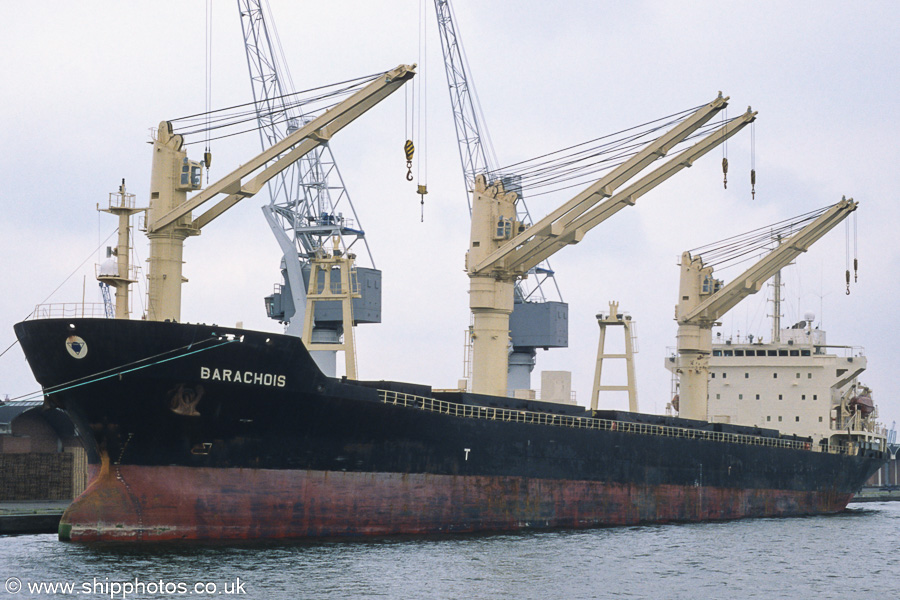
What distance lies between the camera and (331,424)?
2469cm

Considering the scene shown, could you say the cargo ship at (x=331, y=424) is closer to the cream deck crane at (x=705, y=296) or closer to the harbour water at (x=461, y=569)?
the harbour water at (x=461, y=569)

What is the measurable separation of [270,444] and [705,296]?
888 inches

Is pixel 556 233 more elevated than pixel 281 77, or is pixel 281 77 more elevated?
pixel 281 77

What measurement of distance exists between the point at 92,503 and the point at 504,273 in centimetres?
1513

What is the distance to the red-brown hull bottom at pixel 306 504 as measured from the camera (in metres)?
22.9

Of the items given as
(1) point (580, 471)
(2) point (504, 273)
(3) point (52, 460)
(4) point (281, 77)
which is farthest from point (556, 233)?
(4) point (281, 77)

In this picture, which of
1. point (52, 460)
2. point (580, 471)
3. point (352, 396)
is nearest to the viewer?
point (352, 396)

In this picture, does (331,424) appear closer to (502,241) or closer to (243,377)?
(243,377)

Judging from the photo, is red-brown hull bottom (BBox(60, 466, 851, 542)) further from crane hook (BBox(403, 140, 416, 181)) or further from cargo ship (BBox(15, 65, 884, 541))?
crane hook (BBox(403, 140, 416, 181))

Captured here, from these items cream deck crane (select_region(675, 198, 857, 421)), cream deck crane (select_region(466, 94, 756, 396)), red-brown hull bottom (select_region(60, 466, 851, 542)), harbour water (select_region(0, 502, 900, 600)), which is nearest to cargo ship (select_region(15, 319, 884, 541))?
red-brown hull bottom (select_region(60, 466, 851, 542))

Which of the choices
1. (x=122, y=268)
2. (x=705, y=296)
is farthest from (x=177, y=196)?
(x=705, y=296)

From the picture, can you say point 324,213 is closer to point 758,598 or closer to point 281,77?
point 281,77

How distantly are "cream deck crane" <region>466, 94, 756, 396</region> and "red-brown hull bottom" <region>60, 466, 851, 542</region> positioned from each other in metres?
4.91

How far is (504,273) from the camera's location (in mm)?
33562
